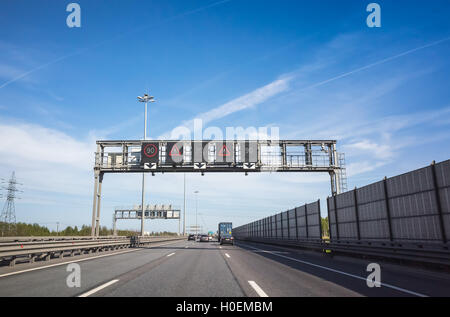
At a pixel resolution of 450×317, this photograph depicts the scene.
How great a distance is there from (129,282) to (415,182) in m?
11.4

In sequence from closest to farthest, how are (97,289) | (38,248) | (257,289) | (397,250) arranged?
(97,289) < (257,289) < (397,250) < (38,248)

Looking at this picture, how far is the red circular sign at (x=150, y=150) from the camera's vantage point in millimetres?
26538

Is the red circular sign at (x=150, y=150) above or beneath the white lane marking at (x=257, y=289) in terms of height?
above

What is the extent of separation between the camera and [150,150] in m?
26.7

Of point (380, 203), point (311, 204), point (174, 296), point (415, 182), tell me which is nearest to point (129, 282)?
point (174, 296)

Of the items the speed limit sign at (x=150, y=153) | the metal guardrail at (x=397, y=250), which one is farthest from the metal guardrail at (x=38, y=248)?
the metal guardrail at (x=397, y=250)

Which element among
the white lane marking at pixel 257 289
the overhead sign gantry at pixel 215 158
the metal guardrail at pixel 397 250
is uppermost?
the overhead sign gantry at pixel 215 158

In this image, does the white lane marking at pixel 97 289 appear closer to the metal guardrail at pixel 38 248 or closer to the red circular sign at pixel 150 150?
the metal guardrail at pixel 38 248

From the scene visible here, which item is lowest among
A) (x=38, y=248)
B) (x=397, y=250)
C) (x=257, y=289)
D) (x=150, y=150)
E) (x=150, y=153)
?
(x=257, y=289)

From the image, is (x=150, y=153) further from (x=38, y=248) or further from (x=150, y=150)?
(x=38, y=248)

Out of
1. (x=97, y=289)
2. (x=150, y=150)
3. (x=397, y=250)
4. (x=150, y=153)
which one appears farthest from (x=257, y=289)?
(x=150, y=150)

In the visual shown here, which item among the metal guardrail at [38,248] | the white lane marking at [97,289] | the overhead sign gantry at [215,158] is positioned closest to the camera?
the white lane marking at [97,289]
